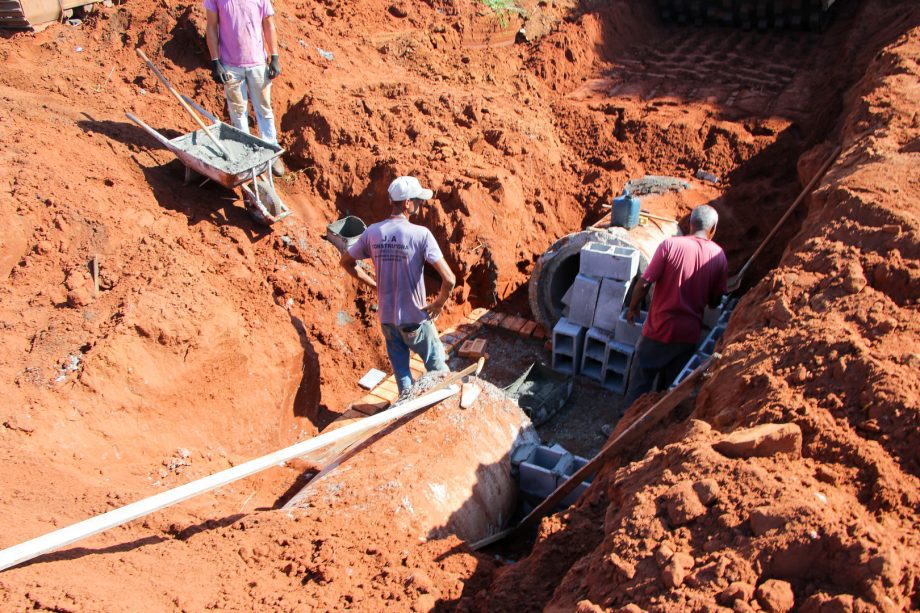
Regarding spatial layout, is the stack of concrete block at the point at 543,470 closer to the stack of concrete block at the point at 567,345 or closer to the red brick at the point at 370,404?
the red brick at the point at 370,404

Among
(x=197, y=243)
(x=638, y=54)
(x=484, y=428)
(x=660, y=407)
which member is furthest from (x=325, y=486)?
(x=638, y=54)

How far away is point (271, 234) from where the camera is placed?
6.76m

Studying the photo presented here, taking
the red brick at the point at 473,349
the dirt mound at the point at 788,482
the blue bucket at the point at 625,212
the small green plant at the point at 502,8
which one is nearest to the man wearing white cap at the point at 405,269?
the red brick at the point at 473,349

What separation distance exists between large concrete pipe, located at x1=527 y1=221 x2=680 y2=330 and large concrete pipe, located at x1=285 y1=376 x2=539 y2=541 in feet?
7.84

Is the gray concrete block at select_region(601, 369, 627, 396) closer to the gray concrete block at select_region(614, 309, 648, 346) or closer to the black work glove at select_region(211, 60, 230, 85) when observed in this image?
the gray concrete block at select_region(614, 309, 648, 346)

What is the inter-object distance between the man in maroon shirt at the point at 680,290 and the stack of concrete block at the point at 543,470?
148 centimetres

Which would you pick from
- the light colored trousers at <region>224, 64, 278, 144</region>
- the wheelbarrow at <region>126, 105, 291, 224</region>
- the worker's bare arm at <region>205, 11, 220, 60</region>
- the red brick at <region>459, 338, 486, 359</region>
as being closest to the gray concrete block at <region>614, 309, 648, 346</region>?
the red brick at <region>459, 338, 486, 359</region>

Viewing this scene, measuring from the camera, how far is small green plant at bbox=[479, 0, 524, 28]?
11281 millimetres

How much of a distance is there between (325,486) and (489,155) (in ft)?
18.5

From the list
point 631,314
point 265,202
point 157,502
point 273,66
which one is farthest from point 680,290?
point 273,66

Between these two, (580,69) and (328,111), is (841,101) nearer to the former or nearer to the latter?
(580,69)

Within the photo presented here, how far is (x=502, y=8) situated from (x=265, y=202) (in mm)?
6968

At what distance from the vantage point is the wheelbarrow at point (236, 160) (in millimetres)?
6152

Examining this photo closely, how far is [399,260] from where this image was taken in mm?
4934
